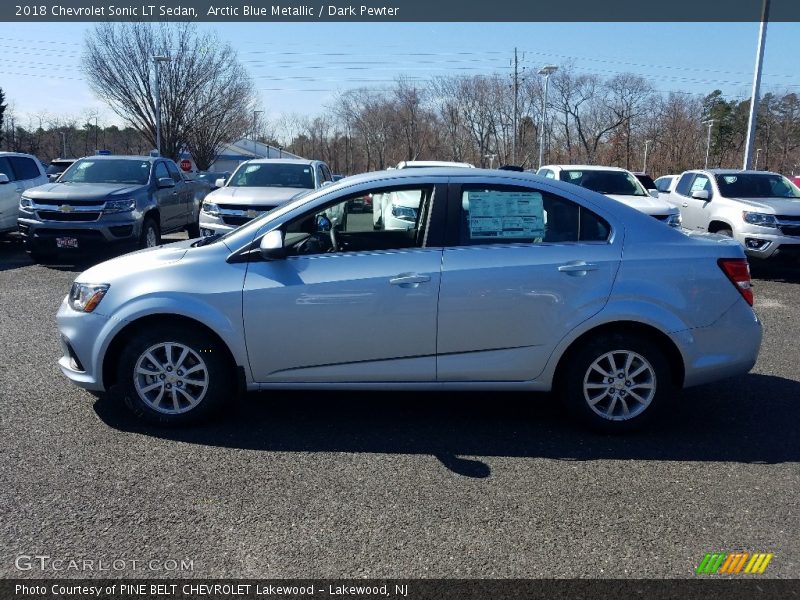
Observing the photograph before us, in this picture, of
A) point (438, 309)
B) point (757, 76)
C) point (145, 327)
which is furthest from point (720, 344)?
point (757, 76)

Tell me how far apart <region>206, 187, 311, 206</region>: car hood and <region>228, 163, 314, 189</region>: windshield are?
34 cm

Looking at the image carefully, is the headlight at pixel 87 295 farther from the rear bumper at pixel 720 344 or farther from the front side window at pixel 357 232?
the rear bumper at pixel 720 344

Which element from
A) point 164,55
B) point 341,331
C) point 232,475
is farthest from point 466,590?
point 164,55

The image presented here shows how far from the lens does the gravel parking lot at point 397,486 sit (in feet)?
10.4

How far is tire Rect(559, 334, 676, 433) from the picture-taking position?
178 inches

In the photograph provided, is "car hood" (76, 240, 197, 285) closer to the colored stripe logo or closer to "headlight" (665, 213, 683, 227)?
the colored stripe logo

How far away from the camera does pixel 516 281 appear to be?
4.40m

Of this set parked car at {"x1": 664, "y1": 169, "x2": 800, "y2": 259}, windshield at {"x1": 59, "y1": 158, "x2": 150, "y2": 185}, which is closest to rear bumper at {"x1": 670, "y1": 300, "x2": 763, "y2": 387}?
parked car at {"x1": 664, "y1": 169, "x2": 800, "y2": 259}

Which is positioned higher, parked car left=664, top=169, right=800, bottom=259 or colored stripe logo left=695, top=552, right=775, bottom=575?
parked car left=664, top=169, right=800, bottom=259

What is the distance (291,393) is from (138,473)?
1579 mm

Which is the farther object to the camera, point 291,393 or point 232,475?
point 291,393

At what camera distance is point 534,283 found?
14.5 feet

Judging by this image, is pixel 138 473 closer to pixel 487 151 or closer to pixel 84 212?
pixel 84 212

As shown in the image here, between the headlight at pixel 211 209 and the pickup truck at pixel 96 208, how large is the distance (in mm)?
1315
